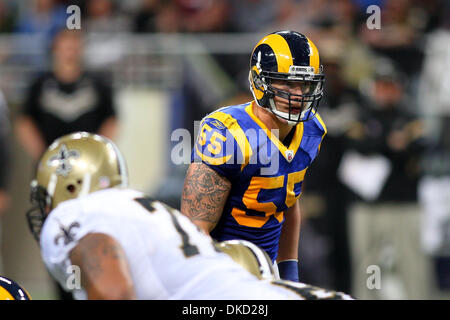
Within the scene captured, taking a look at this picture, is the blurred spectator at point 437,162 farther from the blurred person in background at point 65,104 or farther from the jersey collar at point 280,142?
the jersey collar at point 280,142

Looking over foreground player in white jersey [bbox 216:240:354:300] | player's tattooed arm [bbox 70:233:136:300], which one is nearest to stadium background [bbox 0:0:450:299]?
foreground player in white jersey [bbox 216:240:354:300]

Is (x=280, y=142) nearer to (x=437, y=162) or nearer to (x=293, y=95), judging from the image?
(x=293, y=95)

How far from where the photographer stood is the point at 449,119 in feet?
27.9

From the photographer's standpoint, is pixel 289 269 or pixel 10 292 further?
pixel 289 269

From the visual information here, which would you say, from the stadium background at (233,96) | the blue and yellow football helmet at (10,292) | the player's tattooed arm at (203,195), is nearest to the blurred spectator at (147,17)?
the stadium background at (233,96)

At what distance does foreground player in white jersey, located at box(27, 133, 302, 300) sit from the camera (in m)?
3.10

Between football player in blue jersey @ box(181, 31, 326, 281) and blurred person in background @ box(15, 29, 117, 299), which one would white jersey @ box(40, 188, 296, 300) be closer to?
football player in blue jersey @ box(181, 31, 326, 281)

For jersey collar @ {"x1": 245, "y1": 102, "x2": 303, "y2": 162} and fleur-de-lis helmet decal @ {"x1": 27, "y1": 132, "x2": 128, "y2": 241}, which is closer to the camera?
fleur-de-lis helmet decal @ {"x1": 27, "y1": 132, "x2": 128, "y2": 241}

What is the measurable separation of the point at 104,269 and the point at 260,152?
4.64ft

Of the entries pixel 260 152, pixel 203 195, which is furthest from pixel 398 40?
pixel 203 195

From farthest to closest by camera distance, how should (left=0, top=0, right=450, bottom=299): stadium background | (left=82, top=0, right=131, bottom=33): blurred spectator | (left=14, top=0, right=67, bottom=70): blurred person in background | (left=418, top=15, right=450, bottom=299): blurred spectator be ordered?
(left=82, top=0, right=131, bottom=33): blurred spectator
(left=14, top=0, right=67, bottom=70): blurred person in background
(left=418, top=15, right=450, bottom=299): blurred spectator
(left=0, top=0, right=450, bottom=299): stadium background

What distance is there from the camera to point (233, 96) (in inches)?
318

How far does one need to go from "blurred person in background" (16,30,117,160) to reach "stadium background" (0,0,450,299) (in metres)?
0.48
